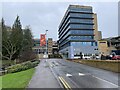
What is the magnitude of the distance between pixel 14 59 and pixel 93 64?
46.2 metres

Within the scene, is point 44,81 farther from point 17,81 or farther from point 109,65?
point 109,65

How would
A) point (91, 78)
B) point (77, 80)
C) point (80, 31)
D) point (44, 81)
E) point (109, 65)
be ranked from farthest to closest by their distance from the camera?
point (80, 31), point (109, 65), point (91, 78), point (44, 81), point (77, 80)

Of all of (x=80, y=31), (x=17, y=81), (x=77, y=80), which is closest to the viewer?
(x=77, y=80)

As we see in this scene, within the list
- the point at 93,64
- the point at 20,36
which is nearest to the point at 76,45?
the point at 20,36

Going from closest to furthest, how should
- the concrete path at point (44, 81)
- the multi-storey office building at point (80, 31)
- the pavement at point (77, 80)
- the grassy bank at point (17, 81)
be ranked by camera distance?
the pavement at point (77, 80) < the concrete path at point (44, 81) < the grassy bank at point (17, 81) < the multi-storey office building at point (80, 31)

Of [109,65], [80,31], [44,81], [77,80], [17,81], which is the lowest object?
[17,81]

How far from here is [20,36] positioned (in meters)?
80.0

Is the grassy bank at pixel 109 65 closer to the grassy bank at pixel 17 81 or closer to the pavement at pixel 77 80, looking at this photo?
the pavement at pixel 77 80

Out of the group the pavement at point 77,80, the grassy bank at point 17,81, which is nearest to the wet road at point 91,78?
the pavement at point 77,80

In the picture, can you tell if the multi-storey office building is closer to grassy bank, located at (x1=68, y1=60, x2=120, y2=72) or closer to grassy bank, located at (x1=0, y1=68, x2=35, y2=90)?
grassy bank, located at (x1=68, y1=60, x2=120, y2=72)

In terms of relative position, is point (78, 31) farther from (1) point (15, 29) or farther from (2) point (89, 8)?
(1) point (15, 29)

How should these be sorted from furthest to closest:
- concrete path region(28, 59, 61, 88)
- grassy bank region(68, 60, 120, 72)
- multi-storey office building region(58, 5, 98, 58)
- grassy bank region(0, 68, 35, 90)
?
multi-storey office building region(58, 5, 98, 58) < grassy bank region(68, 60, 120, 72) < grassy bank region(0, 68, 35, 90) < concrete path region(28, 59, 61, 88)

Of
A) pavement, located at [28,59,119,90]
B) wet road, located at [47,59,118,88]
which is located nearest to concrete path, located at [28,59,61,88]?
pavement, located at [28,59,119,90]

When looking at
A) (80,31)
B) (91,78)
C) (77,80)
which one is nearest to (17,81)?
(77,80)
